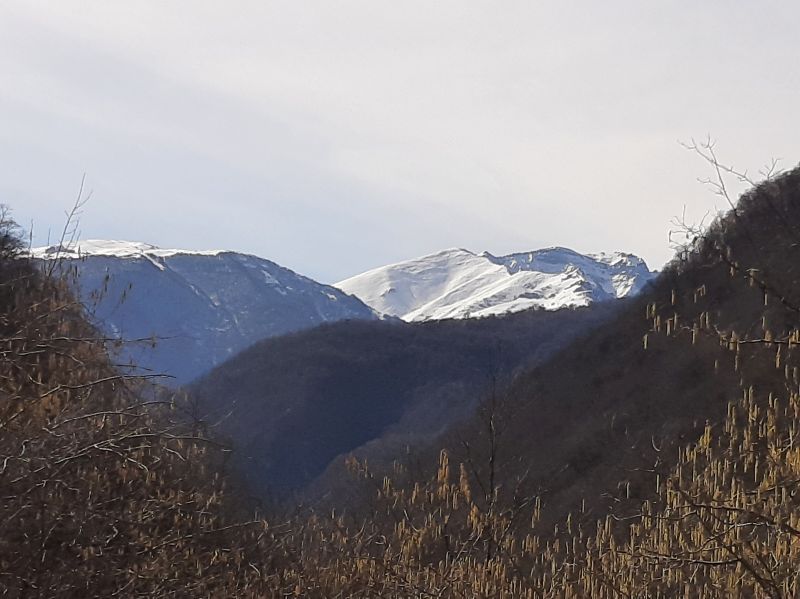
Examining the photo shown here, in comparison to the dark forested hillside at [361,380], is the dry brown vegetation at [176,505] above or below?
above

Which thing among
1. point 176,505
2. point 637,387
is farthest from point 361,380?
point 176,505

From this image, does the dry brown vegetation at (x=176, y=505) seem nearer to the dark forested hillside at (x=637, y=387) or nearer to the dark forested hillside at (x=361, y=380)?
the dark forested hillside at (x=637, y=387)

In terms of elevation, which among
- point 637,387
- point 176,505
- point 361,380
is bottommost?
point 361,380

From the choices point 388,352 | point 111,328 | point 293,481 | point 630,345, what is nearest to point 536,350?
point 388,352

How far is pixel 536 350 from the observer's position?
363 ft

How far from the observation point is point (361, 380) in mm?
113688

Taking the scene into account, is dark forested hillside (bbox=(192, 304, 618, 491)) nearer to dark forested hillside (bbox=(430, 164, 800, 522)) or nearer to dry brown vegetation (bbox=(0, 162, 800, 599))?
dark forested hillside (bbox=(430, 164, 800, 522))

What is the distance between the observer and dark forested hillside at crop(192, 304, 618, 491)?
97938 millimetres

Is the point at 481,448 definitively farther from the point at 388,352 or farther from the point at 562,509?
the point at 388,352

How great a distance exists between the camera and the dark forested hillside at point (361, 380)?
97938mm

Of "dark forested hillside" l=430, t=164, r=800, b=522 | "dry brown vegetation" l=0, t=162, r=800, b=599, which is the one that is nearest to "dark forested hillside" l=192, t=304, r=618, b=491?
"dark forested hillside" l=430, t=164, r=800, b=522

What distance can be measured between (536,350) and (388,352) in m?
22.1

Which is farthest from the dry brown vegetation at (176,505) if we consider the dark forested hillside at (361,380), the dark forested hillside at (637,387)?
the dark forested hillside at (361,380)

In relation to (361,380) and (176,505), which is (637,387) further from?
(361,380)
